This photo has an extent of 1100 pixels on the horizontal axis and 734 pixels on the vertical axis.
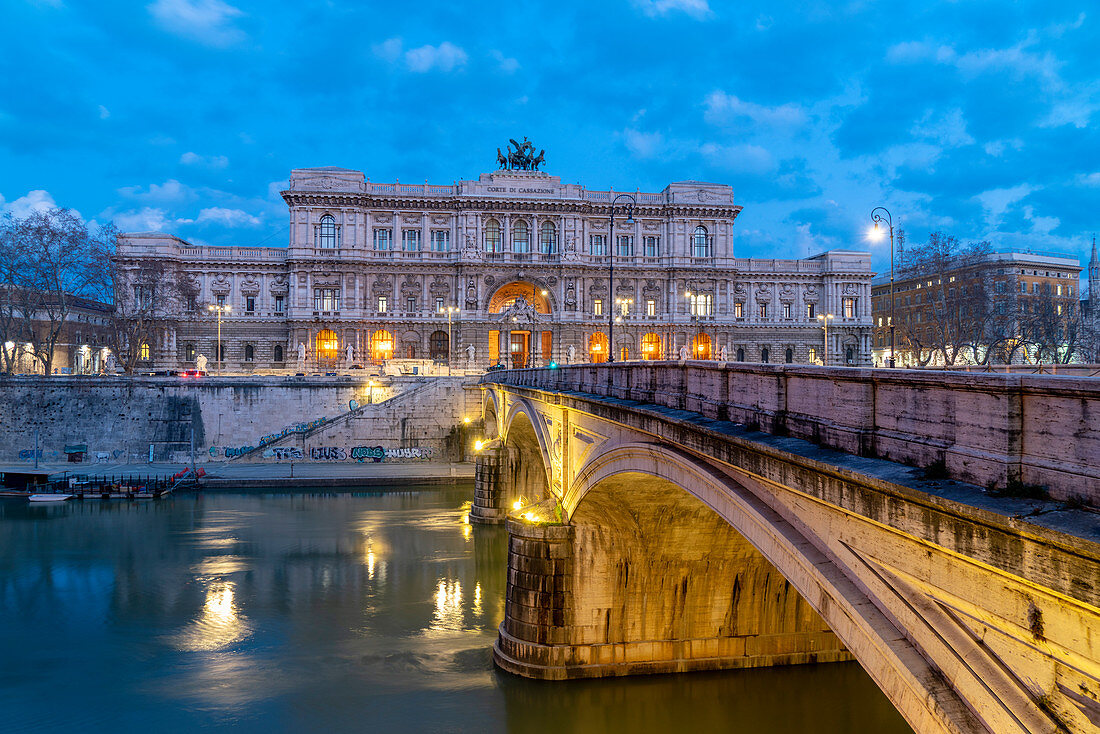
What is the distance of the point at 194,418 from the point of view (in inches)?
1988

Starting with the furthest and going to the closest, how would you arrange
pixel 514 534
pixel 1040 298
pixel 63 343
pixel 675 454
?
1. pixel 63 343
2. pixel 1040 298
3. pixel 514 534
4. pixel 675 454

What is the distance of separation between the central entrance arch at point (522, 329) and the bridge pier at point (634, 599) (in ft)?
153

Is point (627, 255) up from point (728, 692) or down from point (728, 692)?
up

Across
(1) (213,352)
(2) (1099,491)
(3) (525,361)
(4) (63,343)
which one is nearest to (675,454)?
(2) (1099,491)

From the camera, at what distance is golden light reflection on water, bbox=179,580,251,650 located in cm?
2019

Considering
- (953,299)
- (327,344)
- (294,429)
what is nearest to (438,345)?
(327,344)

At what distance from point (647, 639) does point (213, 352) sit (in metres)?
61.9

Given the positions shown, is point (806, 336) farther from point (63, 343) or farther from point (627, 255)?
point (63, 343)

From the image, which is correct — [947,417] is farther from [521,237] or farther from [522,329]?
[521,237]

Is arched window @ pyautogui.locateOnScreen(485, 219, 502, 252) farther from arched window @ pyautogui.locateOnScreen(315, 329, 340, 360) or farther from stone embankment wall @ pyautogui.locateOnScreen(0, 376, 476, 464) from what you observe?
stone embankment wall @ pyautogui.locateOnScreen(0, 376, 476, 464)

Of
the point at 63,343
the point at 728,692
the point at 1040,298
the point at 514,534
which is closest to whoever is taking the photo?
the point at 728,692

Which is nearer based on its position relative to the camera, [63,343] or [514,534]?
[514,534]

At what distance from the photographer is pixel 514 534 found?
18109mm

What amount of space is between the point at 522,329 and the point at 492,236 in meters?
10.2
